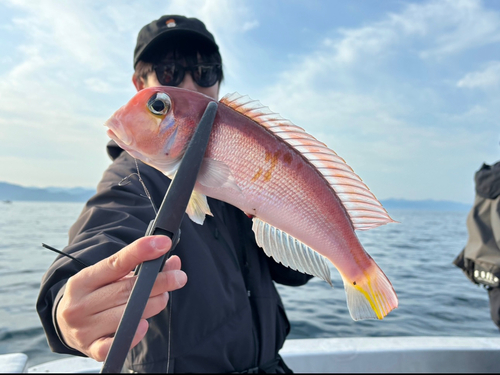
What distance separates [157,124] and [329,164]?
0.65m

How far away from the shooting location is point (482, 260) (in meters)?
4.04

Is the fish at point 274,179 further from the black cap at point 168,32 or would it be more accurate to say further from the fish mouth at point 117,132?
the black cap at point 168,32

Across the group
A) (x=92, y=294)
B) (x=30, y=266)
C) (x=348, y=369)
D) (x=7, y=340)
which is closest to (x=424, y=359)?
(x=348, y=369)

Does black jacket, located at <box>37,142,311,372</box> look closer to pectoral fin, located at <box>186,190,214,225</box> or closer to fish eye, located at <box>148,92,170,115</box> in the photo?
pectoral fin, located at <box>186,190,214,225</box>

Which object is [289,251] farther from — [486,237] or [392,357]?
[486,237]

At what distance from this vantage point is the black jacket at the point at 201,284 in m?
1.76

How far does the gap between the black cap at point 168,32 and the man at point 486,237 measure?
3499 millimetres

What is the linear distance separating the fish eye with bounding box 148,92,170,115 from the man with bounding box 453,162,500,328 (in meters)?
4.16

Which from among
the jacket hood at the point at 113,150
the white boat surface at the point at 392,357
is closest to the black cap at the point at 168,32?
the jacket hood at the point at 113,150

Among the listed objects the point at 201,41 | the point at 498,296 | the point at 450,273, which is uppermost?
the point at 201,41

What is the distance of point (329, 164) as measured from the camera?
4.24 feet

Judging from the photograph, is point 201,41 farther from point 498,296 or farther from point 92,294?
point 498,296

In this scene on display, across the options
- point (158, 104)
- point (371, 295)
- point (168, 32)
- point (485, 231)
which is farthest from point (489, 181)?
point (158, 104)

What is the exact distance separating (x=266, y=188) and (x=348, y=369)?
3662mm
